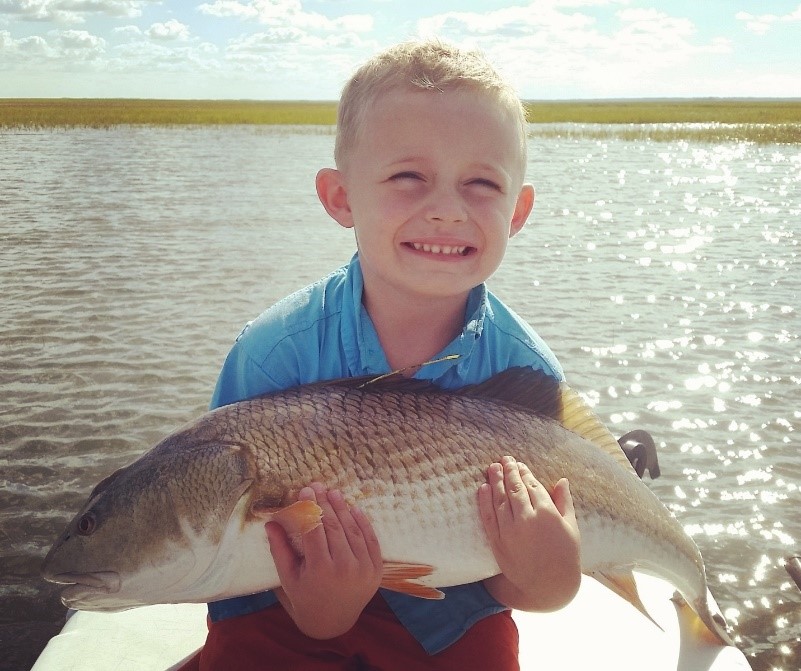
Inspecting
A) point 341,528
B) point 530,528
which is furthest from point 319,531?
point 530,528

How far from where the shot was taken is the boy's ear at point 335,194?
9.30 ft

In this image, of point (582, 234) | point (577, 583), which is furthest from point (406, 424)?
point (582, 234)

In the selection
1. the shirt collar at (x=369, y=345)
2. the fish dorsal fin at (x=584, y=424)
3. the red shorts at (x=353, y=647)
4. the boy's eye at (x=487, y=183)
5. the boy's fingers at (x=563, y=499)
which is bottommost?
the red shorts at (x=353, y=647)

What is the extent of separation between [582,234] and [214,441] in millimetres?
14724

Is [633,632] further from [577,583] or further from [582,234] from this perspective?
[582,234]

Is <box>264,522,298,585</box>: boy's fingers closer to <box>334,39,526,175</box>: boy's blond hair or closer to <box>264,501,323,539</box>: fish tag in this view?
<box>264,501,323,539</box>: fish tag

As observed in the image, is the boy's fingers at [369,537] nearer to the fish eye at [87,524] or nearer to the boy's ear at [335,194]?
the fish eye at [87,524]

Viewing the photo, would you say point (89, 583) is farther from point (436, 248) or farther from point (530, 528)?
point (436, 248)

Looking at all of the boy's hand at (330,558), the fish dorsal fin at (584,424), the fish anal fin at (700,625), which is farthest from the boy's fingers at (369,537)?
the fish anal fin at (700,625)

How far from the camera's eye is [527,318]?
988 centimetres

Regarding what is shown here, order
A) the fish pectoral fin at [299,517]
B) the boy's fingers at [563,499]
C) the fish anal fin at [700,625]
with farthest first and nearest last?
the fish anal fin at [700,625]
the boy's fingers at [563,499]
the fish pectoral fin at [299,517]

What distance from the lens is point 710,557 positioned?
17.0 feet

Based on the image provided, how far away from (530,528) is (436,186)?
3.62ft

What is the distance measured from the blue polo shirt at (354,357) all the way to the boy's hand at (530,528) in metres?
0.34
